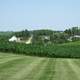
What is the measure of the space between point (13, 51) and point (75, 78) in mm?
65054

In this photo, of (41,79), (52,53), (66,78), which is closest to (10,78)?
(41,79)

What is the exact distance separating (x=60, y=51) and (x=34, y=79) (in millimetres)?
65437

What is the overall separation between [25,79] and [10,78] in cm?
91

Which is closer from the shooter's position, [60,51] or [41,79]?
[41,79]

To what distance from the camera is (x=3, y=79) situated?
18.1 meters

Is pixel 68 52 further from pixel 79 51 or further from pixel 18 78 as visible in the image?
pixel 18 78

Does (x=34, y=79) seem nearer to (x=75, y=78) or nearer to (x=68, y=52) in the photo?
(x=75, y=78)

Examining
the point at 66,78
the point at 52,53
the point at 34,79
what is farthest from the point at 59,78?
the point at 52,53

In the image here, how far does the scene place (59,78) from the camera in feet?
62.9

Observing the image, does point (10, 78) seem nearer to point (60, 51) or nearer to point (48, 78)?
point (48, 78)

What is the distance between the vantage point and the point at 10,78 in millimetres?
18703

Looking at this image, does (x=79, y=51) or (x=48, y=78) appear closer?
(x=48, y=78)

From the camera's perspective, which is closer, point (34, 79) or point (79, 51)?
point (34, 79)

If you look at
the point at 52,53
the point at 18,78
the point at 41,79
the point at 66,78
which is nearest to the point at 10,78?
the point at 18,78
